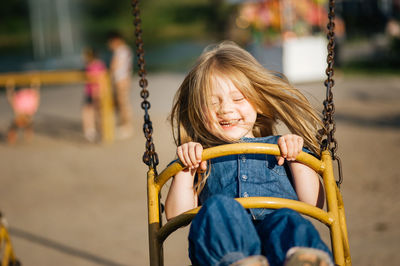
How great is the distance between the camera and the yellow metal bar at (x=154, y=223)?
1.80 meters

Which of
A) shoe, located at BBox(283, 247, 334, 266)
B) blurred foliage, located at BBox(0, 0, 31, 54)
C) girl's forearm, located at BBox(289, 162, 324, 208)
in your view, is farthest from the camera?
blurred foliage, located at BBox(0, 0, 31, 54)

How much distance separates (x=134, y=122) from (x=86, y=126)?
990 mm

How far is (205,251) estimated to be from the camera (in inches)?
60.5

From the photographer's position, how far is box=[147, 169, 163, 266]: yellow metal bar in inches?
70.8

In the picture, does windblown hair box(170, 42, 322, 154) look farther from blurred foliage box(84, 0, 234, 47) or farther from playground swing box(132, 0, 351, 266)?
blurred foliage box(84, 0, 234, 47)

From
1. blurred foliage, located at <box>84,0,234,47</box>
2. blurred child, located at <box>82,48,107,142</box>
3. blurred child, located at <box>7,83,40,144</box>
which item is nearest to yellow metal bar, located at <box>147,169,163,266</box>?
blurred child, located at <box>82,48,107,142</box>

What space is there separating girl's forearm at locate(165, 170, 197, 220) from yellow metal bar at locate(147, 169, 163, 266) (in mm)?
116

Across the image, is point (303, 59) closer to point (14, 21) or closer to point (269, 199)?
point (269, 199)

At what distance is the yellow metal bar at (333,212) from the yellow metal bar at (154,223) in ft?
2.00

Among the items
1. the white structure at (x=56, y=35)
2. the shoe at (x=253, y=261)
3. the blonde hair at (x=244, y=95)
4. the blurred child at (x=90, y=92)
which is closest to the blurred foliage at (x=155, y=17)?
the white structure at (x=56, y=35)

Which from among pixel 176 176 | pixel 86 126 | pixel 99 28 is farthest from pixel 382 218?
pixel 99 28

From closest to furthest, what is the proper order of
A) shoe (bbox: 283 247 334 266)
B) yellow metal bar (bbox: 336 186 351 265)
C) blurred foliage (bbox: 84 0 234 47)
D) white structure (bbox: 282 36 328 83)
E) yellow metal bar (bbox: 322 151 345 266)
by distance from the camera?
1. shoe (bbox: 283 247 334 266)
2. yellow metal bar (bbox: 322 151 345 266)
3. yellow metal bar (bbox: 336 186 351 265)
4. white structure (bbox: 282 36 328 83)
5. blurred foliage (bbox: 84 0 234 47)

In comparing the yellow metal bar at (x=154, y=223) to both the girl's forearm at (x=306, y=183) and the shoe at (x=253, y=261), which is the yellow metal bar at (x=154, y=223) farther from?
the girl's forearm at (x=306, y=183)

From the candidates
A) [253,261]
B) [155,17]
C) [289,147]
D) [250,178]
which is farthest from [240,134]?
[155,17]
